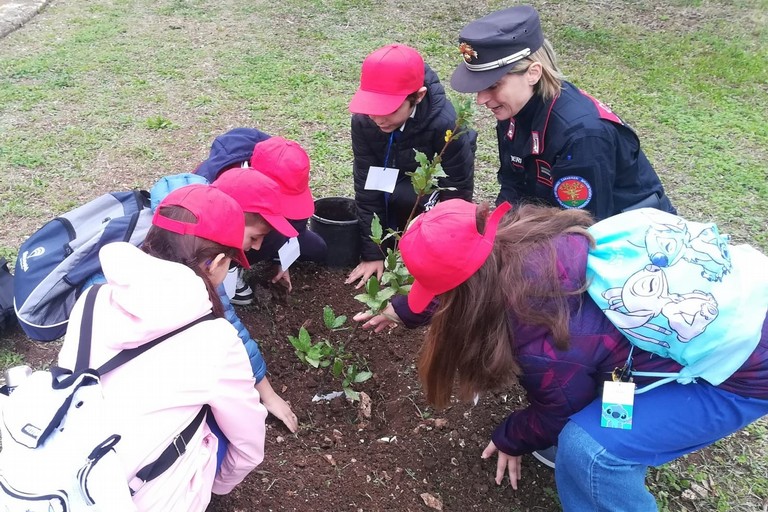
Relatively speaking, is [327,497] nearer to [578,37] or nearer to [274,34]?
[274,34]

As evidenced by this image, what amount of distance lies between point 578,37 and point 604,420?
5.85 metres

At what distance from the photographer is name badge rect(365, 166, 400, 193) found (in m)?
2.93

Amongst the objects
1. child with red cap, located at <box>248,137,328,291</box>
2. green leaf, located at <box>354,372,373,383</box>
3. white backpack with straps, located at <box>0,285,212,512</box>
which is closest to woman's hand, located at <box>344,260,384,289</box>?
child with red cap, located at <box>248,137,328,291</box>

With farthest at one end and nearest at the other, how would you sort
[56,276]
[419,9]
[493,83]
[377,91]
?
[419,9], [377,91], [493,83], [56,276]

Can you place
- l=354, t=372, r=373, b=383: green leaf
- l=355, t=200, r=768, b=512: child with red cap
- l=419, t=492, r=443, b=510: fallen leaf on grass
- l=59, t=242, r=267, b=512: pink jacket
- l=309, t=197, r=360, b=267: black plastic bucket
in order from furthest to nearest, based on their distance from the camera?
1. l=309, t=197, r=360, b=267: black plastic bucket
2. l=354, t=372, r=373, b=383: green leaf
3. l=419, t=492, r=443, b=510: fallen leaf on grass
4. l=355, t=200, r=768, b=512: child with red cap
5. l=59, t=242, r=267, b=512: pink jacket

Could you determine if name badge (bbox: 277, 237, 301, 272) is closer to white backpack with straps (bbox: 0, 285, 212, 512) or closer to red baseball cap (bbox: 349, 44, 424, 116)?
red baseball cap (bbox: 349, 44, 424, 116)

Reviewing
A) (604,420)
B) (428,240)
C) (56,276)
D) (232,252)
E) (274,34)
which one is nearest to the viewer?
(428,240)

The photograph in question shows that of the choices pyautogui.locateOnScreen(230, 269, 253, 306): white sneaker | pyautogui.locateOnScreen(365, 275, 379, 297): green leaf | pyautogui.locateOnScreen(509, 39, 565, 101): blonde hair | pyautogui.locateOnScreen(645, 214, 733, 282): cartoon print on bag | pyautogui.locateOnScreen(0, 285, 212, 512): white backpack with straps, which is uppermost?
pyautogui.locateOnScreen(509, 39, 565, 101): blonde hair

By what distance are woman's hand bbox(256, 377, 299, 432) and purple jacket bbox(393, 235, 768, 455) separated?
1.02m

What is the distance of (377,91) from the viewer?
2609mm

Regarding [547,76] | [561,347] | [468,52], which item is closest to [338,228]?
[468,52]

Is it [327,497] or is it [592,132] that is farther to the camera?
[592,132]

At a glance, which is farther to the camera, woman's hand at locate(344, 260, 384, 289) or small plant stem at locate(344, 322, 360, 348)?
woman's hand at locate(344, 260, 384, 289)

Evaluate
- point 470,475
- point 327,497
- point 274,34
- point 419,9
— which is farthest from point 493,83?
point 419,9
